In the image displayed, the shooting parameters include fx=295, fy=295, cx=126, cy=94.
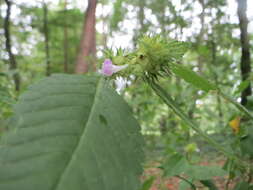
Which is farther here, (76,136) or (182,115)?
(182,115)

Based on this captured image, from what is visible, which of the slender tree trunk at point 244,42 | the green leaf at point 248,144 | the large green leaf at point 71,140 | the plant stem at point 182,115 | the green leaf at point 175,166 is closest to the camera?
the large green leaf at point 71,140

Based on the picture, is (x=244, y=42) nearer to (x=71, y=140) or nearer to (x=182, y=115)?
(x=182, y=115)

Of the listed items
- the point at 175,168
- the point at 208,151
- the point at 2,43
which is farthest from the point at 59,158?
the point at 2,43

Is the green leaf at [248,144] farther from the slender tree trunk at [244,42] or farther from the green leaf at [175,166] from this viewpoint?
the slender tree trunk at [244,42]

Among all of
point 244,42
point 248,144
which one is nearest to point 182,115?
point 248,144

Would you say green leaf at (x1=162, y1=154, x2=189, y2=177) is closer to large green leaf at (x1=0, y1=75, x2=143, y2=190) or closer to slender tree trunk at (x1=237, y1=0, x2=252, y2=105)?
large green leaf at (x1=0, y1=75, x2=143, y2=190)

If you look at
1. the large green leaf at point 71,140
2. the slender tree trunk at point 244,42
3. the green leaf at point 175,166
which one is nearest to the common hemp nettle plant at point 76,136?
the large green leaf at point 71,140

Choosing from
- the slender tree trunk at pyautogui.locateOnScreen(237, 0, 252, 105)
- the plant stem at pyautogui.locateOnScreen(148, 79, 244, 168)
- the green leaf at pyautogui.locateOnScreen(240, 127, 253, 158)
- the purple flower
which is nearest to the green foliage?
the green leaf at pyautogui.locateOnScreen(240, 127, 253, 158)
